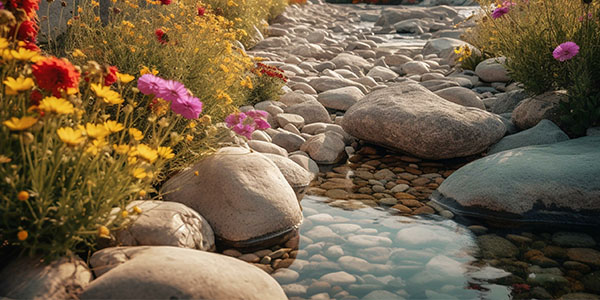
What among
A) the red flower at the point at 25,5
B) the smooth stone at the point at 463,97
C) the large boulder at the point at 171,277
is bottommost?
the large boulder at the point at 171,277

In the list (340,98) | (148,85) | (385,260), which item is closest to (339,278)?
(385,260)

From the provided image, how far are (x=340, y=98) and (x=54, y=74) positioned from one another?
15.5 feet

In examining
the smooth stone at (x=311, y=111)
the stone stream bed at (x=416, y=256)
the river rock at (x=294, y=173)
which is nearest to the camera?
the stone stream bed at (x=416, y=256)

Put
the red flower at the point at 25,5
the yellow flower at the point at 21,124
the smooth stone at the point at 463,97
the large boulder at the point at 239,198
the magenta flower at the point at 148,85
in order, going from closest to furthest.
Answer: the yellow flower at the point at 21,124, the red flower at the point at 25,5, the magenta flower at the point at 148,85, the large boulder at the point at 239,198, the smooth stone at the point at 463,97

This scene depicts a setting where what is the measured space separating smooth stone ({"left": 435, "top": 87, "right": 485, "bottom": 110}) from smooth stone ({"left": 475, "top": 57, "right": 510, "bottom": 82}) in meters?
1.34

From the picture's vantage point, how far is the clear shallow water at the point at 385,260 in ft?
9.42

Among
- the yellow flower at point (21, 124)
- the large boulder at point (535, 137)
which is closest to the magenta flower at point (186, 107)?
the yellow flower at point (21, 124)

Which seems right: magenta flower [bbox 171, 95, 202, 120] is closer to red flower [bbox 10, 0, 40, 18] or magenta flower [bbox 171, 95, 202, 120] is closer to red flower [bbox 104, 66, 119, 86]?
red flower [bbox 104, 66, 119, 86]

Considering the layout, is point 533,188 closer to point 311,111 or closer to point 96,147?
point 311,111

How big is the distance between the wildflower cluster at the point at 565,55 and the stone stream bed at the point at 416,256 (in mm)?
1641

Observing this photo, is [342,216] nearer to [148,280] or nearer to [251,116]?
[251,116]

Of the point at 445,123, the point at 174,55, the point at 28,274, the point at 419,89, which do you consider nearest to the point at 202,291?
the point at 28,274

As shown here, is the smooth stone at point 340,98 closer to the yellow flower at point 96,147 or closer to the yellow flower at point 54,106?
the yellow flower at point 96,147

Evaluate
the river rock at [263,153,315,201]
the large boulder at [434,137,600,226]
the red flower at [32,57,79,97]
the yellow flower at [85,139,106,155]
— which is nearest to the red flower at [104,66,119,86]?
the red flower at [32,57,79,97]
